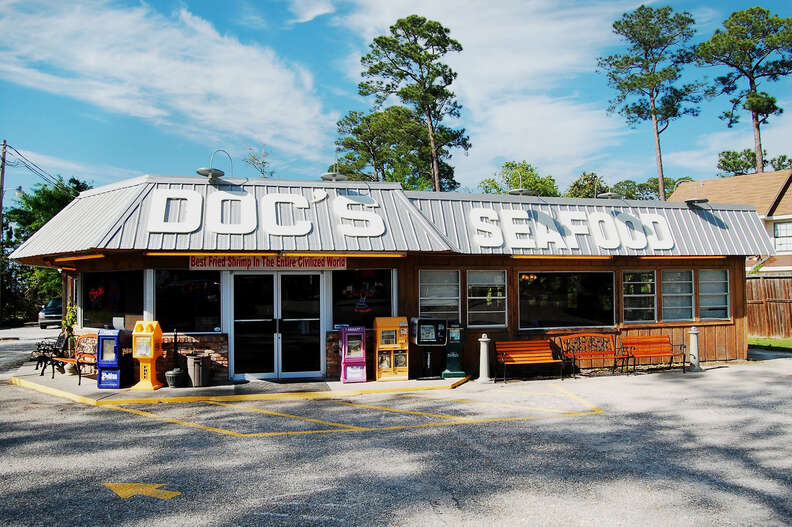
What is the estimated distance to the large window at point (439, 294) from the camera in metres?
13.6

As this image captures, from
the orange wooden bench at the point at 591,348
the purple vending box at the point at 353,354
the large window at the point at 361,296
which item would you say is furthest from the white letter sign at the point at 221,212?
the orange wooden bench at the point at 591,348

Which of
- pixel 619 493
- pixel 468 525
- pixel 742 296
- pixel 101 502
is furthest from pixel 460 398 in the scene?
pixel 742 296

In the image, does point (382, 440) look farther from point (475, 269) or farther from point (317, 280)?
point (475, 269)

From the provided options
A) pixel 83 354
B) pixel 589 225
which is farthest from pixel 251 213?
pixel 589 225

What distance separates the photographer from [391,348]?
12.6 m

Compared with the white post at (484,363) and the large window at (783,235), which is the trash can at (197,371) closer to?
the white post at (484,363)

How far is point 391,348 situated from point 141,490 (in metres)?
6.88

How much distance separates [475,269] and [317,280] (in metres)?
3.95

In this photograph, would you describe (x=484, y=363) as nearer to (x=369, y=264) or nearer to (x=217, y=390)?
(x=369, y=264)

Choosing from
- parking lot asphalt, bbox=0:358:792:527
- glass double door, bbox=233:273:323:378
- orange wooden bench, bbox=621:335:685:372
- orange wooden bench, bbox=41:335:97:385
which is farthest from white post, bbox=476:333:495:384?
orange wooden bench, bbox=41:335:97:385

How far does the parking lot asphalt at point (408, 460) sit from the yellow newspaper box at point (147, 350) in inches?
49.3

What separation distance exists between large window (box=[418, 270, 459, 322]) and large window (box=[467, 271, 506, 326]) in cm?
Answer: 38

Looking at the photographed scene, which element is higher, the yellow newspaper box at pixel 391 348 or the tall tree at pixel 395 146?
the tall tree at pixel 395 146

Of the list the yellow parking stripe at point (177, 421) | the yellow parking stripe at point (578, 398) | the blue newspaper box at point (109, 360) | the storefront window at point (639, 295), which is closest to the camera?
the yellow parking stripe at point (177, 421)
